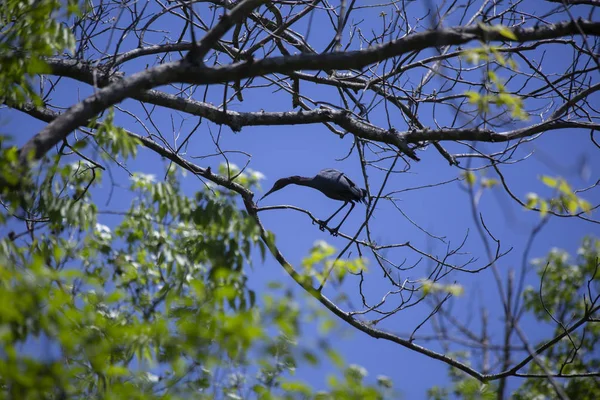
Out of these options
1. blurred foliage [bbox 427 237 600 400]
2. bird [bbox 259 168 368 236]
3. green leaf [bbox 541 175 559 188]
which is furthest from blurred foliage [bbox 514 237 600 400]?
green leaf [bbox 541 175 559 188]

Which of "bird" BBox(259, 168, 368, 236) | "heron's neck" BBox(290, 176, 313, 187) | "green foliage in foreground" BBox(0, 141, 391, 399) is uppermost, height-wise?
"heron's neck" BBox(290, 176, 313, 187)

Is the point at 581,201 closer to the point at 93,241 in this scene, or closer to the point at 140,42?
the point at 140,42

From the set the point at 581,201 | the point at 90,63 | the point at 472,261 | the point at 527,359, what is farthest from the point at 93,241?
the point at 581,201

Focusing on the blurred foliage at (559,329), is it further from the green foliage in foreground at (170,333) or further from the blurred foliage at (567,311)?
the green foliage in foreground at (170,333)

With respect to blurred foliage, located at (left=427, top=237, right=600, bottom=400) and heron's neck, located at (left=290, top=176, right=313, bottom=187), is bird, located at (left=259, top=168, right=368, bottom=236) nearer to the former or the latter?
heron's neck, located at (left=290, top=176, right=313, bottom=187)

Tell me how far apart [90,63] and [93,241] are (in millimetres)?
1686

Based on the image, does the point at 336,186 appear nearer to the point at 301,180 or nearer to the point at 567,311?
the point at 301,180

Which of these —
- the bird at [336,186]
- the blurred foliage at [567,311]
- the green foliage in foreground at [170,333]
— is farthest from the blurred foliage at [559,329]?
the green foliage in foreground at [170,333]

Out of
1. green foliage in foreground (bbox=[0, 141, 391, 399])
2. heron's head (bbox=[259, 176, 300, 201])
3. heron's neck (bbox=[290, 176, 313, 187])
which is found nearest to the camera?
green foliage in foreground (bbox=[0, 141, 391, 399])

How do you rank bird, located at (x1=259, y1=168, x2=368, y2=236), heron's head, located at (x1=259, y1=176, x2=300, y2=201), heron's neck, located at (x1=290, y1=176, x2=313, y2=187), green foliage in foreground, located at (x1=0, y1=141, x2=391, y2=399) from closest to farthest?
1. green foliage in foreground, located at (x1=0, y1=141, x2=391, y2=399)
2. bird, located at (x1=259, y1=168, x2=368, y2=236)
3. heron's neck, located at (x1=290, y1=176, x2=313, y2=187)
4. heron's head, located at (x1=259, y1=176, x2=300, y2=201)

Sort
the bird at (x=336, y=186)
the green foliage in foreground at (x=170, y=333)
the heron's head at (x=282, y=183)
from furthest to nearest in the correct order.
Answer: the heron's head at (x=282, y=183) < the bird at (x=336, y=186) < the green foliage in foreground at (x=170, y=333)

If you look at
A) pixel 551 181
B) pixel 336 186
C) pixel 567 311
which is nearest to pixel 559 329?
pixel 567 311

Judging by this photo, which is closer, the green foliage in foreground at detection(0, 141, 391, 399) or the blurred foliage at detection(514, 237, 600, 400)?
the green foliage in foreground at detection(0, 141, 391, 399)

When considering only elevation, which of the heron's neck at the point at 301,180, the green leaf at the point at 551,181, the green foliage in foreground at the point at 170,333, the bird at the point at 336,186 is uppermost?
the heron's neck at the point at 301,180
